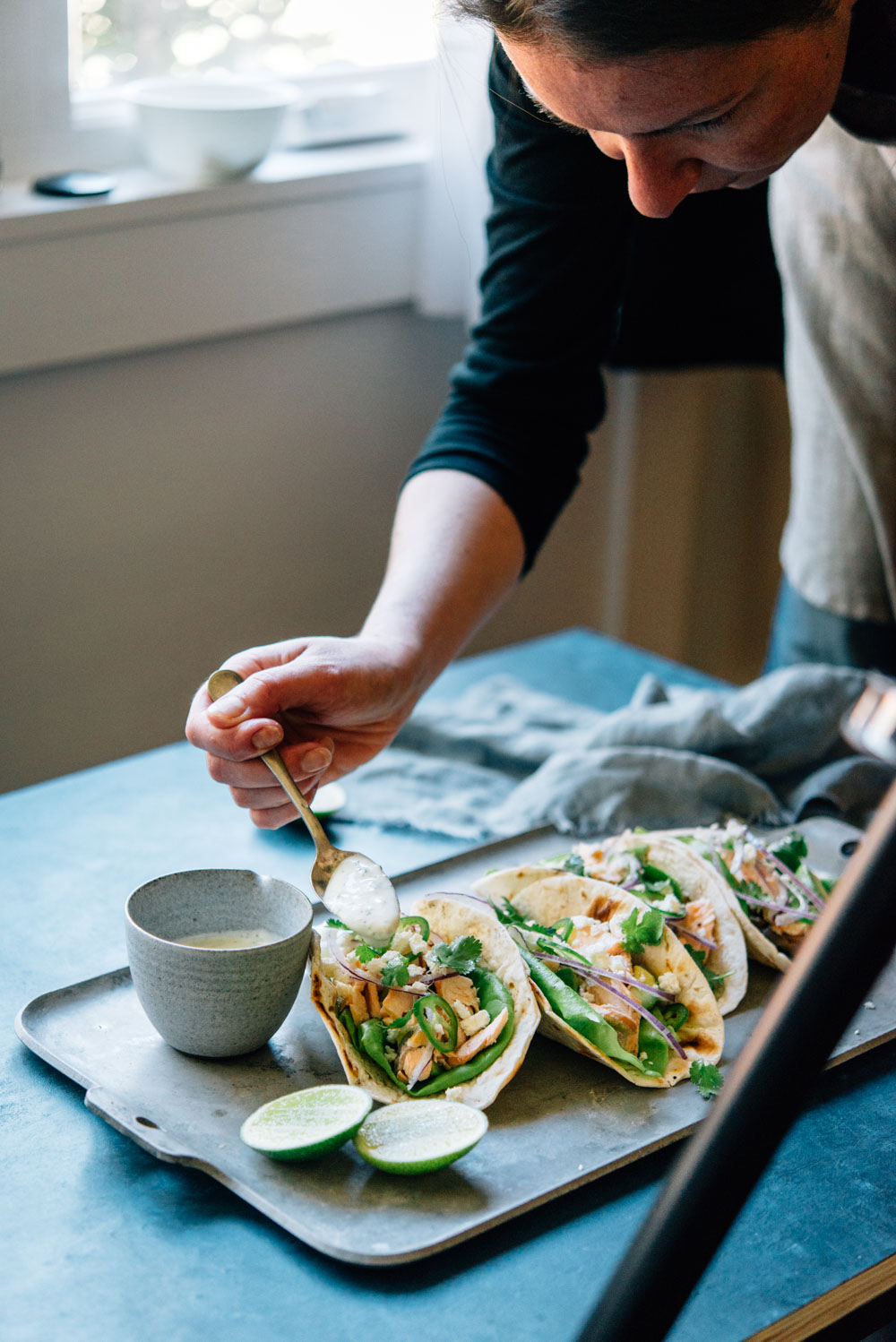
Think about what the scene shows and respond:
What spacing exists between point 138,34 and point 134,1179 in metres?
1.68

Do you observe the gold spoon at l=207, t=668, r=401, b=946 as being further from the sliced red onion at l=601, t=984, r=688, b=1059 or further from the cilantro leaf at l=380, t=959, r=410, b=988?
the sliced red onion at l=601, t=984, r=688, b=1059

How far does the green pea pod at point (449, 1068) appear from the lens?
0.91m

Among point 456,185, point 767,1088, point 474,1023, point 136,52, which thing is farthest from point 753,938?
point 136,52

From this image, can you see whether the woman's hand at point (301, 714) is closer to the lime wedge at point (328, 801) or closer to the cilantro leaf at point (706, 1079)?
the lime wedge at point (328, 801)

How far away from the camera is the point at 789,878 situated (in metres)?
1.15

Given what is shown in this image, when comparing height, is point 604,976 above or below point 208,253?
below

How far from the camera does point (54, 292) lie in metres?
1.79

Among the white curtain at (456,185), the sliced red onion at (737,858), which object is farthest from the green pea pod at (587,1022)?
the white curtain at (456,185)

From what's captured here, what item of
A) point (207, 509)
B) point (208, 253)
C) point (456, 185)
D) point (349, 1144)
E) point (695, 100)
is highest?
point (695, 100)

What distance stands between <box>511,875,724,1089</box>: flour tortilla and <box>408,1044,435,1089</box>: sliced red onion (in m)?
0.09

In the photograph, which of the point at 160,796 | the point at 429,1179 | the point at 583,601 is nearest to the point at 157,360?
the point at 160,796

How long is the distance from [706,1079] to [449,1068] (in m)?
0.17

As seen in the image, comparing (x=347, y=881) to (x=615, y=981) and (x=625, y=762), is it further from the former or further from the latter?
(x=625, y=762)

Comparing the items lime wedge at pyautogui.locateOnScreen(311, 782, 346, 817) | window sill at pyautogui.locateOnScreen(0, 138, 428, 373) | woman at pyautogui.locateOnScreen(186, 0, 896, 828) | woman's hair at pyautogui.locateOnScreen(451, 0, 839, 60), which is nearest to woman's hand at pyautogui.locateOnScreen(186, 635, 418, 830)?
woman at pyautogui.locateOnScreen(186, 0, 896, 828)
